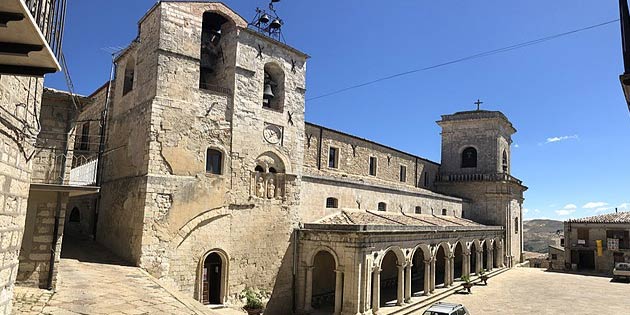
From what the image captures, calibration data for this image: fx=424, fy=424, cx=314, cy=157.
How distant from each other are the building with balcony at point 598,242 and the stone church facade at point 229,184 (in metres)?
20.7

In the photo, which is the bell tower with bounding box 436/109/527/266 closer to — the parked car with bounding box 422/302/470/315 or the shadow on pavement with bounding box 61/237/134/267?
the parked car with bounding box 422/302/470/315

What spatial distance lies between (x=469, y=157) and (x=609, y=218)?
12.6 m

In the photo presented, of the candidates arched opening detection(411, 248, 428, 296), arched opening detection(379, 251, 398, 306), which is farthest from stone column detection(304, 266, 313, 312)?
arched opening detection(411, 248, 428, 296)

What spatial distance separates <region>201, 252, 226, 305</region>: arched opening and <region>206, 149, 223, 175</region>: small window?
3045 millimetres

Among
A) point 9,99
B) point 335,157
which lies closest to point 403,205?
point 335,157

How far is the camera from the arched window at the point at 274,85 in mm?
18344

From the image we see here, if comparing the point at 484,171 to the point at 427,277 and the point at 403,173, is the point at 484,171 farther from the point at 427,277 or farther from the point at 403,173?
the point at 427,277

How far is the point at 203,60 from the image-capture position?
58.7 ft

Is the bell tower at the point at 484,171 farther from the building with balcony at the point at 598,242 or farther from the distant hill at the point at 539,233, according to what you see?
the distant hill at the point at 539,233

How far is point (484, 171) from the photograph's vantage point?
3722 cm

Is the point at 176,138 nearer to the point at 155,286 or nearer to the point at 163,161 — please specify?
the point at 163,161

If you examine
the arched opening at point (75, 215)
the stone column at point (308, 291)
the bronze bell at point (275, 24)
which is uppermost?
the bronze bell at point (275, 24)

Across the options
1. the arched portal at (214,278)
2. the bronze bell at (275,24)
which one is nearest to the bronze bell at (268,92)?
the bronze bell at (275,24)

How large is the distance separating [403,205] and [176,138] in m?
16.9
